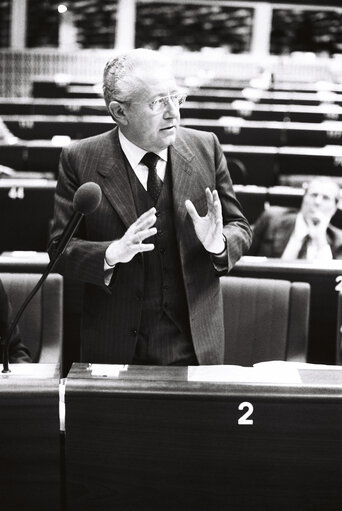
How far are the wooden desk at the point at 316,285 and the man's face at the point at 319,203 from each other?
1011 mm

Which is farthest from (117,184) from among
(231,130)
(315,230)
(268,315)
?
(231,130)

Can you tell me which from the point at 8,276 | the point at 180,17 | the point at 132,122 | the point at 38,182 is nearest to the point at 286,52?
the point at 180,17

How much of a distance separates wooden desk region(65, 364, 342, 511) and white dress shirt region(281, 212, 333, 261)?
2.57 meters

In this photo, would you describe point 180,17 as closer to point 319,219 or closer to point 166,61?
point 319,219

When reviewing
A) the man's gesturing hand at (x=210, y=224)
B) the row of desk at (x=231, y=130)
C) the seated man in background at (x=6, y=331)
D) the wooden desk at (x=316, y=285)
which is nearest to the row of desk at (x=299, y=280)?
the wooden desk at (x=316, y=285)

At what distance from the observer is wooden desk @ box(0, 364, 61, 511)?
125 centimetres

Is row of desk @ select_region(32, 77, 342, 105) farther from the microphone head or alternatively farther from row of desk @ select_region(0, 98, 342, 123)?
the microphone head

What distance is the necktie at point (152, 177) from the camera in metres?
1.67

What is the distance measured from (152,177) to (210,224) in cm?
19

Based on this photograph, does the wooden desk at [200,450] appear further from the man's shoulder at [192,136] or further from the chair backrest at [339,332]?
the chair backrest at [339,332]

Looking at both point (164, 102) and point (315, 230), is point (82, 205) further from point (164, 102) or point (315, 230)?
point (315, 230)

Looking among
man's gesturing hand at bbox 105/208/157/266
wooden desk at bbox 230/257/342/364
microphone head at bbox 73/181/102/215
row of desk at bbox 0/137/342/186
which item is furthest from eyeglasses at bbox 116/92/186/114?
row of desk at bbox 0/137/342/186

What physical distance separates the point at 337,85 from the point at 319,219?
5.61 metres

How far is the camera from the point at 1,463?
1.25 metres
